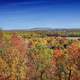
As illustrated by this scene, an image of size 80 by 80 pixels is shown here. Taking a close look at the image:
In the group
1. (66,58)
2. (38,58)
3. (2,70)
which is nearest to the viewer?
(2,70)

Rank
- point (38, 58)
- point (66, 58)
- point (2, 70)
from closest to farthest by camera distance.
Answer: point (2, 70)
point (66, 58)
point (38, 58)

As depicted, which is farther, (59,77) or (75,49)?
(75,49)

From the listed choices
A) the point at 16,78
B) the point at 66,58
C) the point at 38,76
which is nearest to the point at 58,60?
the point at 66,58

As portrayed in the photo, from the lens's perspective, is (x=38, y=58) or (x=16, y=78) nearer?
(x=16, y=78)

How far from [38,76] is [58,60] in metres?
3.83

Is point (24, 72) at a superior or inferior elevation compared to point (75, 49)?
inferior

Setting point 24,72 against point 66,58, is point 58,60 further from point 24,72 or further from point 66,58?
point 24,72

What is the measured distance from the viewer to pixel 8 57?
4197 cm

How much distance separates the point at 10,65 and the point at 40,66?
4.84 meters

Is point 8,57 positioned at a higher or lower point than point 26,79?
higher

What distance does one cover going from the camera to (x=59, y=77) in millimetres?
41094

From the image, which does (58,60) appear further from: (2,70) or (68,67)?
(2,70)

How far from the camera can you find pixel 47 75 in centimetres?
4184

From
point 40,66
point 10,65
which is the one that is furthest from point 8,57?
point 40,66
